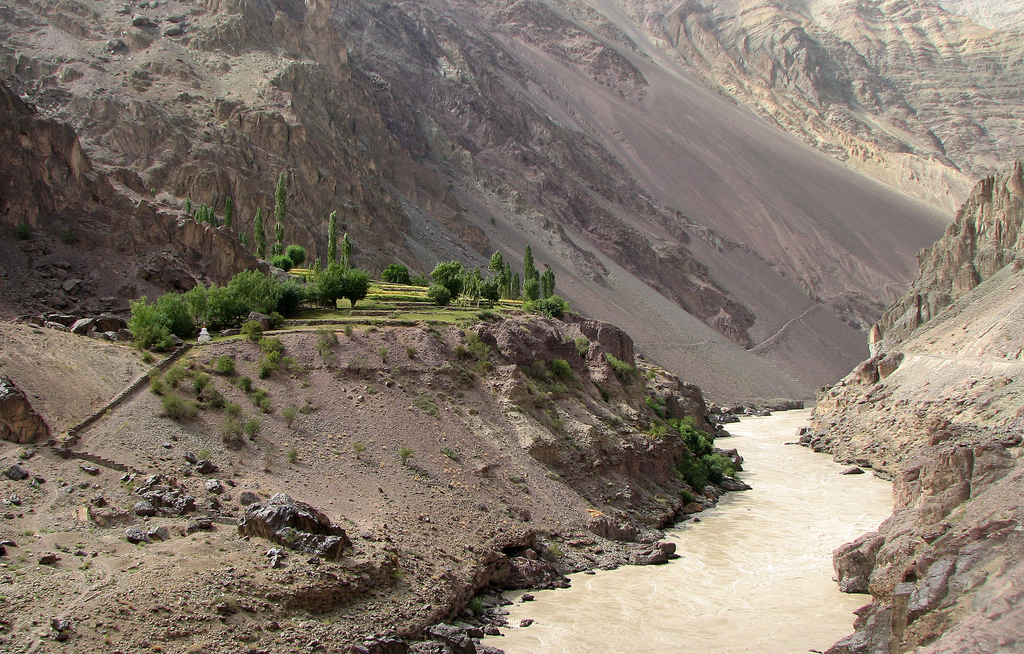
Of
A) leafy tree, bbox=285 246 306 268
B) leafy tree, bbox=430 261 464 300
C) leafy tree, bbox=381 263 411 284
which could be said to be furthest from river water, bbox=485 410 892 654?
leafy tree, bbox=285 246 306 268

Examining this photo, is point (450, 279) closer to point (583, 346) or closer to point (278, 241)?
point (583, 346)

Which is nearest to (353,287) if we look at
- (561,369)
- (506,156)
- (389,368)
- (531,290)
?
(389,368)

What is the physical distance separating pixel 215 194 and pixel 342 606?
43.9 metres

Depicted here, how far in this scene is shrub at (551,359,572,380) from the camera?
3391 centimetres

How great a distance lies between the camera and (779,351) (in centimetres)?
9419

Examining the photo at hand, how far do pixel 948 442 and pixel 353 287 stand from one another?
23.6 m

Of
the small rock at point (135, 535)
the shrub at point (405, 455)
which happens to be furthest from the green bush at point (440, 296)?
the small rock at point (135, 535)

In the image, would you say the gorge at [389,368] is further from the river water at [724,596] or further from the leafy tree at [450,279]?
the leafy tree at [450,279]

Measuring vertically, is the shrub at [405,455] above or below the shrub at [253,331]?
below

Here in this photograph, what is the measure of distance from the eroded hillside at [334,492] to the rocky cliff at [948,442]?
833 centimetres

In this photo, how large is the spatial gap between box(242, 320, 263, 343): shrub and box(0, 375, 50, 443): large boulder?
327 inches

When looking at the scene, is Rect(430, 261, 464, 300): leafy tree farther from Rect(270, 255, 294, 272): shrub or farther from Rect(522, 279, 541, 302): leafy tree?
Rect(270, 255, 294, 272): shrub

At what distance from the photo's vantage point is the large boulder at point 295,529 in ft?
61.7

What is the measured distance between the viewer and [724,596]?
2361 cm
